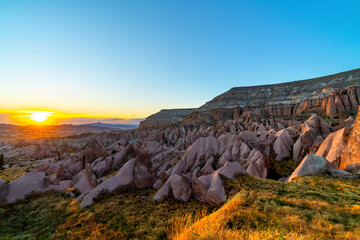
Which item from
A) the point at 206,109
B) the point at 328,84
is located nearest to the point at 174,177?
the point at 206,109

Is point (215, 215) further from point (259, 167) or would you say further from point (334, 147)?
point (334, 147)

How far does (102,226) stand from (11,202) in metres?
15.3

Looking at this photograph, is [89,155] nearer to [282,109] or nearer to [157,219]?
[157,219]

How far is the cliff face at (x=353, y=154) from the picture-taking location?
12765mm

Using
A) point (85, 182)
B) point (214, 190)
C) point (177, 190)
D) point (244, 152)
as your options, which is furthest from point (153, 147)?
point (214, 190)

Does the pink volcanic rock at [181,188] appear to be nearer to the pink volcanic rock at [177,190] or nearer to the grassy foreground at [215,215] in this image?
the pink volcanic rock at [177,190]

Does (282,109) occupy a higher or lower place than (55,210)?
higher

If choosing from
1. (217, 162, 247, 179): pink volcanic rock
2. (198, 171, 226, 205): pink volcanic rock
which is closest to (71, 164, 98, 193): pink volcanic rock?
(198, 171, 226, 205): pink volcanic rock

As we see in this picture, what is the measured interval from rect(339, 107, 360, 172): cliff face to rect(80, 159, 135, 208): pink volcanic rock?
22.0 meters

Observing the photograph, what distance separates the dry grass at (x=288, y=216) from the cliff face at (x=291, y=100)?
59.3 metres

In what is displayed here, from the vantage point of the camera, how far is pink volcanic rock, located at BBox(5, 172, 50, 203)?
57.0ft

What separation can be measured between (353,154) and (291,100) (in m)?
89.0

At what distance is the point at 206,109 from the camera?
112 meters

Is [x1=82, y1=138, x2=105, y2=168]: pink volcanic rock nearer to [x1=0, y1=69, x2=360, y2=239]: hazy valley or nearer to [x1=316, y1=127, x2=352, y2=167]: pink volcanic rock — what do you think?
[x1=0, y1=69, x2=360, y2=239]: hazy valley
